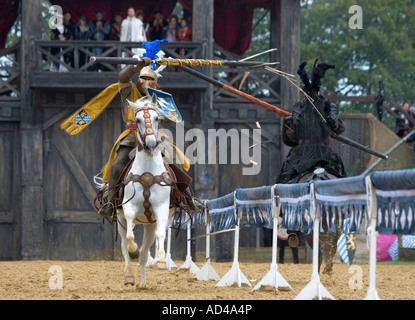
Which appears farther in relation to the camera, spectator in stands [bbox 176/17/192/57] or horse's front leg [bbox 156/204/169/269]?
spectator in stands [bbox 176/17/192/57]

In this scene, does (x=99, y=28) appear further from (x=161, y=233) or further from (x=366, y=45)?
(x=366, y=45)

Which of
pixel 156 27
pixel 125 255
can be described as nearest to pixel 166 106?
pixel 125 255

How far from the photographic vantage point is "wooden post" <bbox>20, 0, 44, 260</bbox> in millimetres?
21016

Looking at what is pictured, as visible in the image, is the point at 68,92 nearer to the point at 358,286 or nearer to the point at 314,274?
the point at 358,286

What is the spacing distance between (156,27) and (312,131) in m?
10.1

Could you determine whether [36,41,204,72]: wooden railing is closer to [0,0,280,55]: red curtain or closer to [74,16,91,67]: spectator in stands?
[74,16,91,67]: spectator in stands

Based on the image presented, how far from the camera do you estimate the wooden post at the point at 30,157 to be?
21.0m

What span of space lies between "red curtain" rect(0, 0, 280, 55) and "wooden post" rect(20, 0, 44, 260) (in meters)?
2.01

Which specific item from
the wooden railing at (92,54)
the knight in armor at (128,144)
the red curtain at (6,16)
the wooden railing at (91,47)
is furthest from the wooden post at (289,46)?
the knight in armor at (128,144)

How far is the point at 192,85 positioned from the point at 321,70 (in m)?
7.98

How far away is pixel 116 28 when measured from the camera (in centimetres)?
2283

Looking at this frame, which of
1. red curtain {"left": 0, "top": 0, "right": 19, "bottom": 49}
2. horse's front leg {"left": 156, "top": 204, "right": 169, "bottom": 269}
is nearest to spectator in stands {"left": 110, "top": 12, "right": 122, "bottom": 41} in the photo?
red curtain {"left": 0, "top": 0, "right": 19, "bottom": 49}

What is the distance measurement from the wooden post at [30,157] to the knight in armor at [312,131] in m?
9.29

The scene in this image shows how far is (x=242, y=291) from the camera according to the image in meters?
11.4
